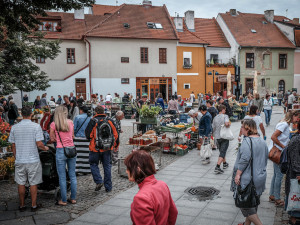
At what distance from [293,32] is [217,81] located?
12.5 m

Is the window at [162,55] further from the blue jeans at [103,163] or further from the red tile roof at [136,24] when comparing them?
the blue jeans at [103,163]

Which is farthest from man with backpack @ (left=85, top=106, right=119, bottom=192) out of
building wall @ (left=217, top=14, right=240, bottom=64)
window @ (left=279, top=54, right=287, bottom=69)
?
window @ (left=279, top=54, right=287, bottom=69)

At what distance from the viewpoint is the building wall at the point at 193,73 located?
1340 inches

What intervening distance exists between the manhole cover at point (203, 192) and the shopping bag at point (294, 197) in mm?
2043

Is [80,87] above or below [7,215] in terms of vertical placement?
above

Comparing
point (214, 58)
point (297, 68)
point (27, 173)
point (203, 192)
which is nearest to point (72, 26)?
point (214, 58)

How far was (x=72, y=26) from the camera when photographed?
32.2 metres

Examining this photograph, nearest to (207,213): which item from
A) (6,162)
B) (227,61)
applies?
(6,162)

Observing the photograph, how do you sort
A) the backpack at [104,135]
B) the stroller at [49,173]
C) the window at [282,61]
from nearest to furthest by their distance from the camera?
1. the stroller at [49,173]
2. the backpack at [104,135]
3. the window at [282,61]

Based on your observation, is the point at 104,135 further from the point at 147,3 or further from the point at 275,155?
the point at 147,3

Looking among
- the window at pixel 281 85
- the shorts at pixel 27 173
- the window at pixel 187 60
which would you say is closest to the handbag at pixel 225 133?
the shorts at pixel 27 173

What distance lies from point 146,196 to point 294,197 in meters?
2.95

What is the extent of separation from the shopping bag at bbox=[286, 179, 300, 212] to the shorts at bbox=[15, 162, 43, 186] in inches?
165

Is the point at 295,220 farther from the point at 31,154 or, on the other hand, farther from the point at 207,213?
the point at 31,154
